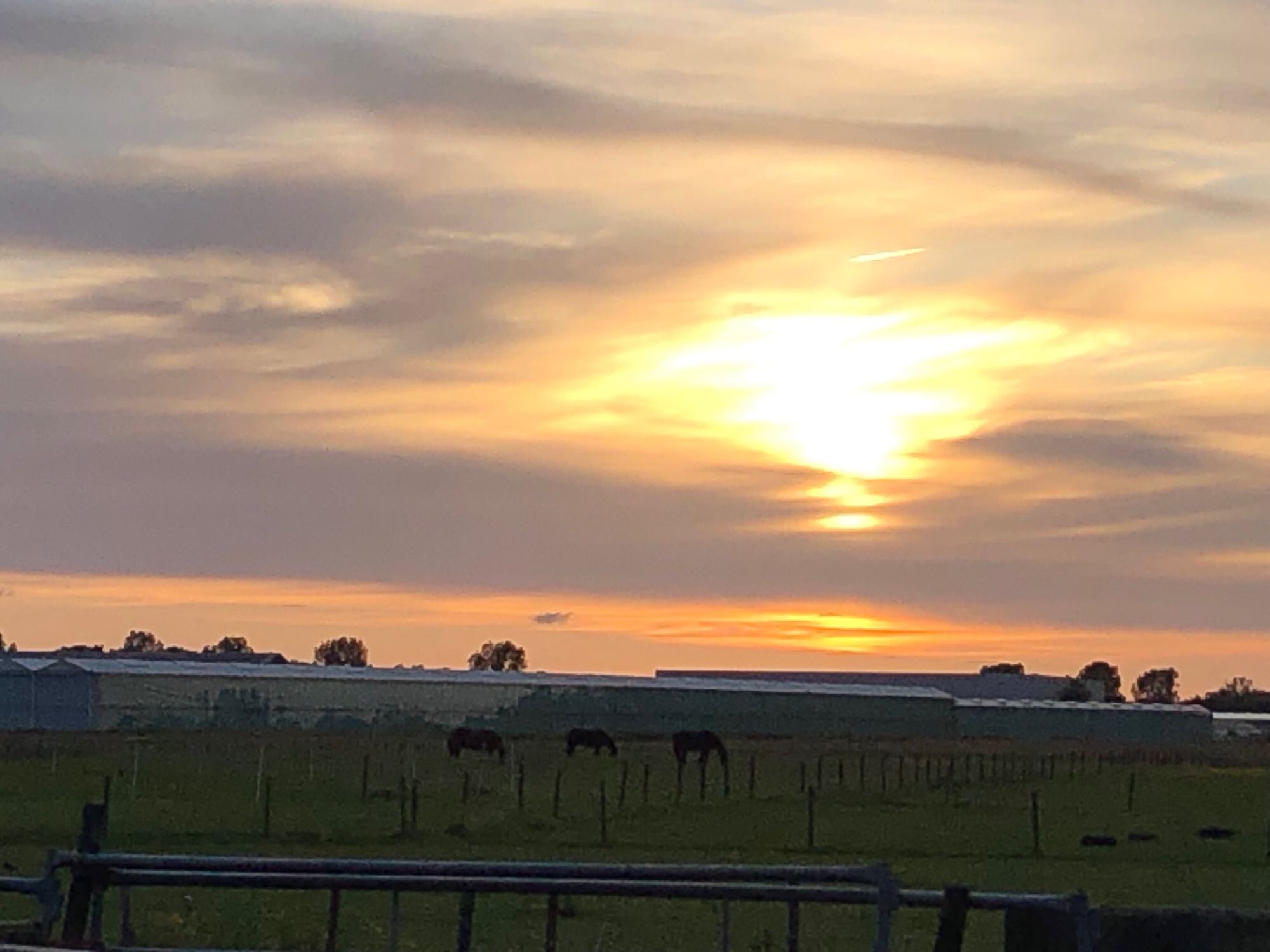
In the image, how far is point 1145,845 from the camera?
34.5m

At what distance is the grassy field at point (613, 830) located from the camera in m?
20.2

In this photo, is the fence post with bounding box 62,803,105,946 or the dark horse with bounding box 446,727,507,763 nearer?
the fence post with bounding box 62,803,105,946

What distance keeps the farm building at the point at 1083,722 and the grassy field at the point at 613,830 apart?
2352 inches

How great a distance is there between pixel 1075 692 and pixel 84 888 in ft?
590

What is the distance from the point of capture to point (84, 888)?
380 inches

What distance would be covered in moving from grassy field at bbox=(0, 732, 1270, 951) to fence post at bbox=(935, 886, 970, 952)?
28.1 ft

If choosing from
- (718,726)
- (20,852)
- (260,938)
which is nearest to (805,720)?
(718,726)

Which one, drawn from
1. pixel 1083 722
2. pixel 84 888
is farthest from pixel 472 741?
pixel 1083 722

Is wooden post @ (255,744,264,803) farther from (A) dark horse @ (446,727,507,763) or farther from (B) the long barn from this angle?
(B) the long barn

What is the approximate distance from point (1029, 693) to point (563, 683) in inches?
3156

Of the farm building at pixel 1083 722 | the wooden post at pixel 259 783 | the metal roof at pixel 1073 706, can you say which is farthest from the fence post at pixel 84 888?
the metal roof at pixel 1073 706

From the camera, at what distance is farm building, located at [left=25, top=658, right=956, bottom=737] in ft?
279

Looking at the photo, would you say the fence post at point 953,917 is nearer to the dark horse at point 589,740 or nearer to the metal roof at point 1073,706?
the dark horse at point 589,740

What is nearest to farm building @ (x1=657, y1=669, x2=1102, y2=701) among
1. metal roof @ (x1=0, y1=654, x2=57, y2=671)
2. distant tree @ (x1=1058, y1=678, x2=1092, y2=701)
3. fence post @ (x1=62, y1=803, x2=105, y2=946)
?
distant tree @ (x1=1058, y1=678, x2=1092, y2=701)
